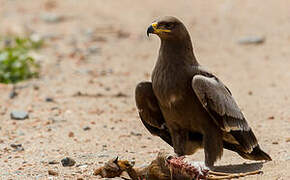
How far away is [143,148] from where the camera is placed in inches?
269

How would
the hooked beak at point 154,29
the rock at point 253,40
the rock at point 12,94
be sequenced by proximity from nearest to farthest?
the hooked beak at point 154,29 → the rock at point 12,94 → the rock at point 253,40

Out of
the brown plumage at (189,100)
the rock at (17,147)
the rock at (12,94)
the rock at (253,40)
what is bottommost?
the rock at (12,94)

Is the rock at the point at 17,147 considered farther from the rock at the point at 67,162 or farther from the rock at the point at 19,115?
the rock at the point at 19,115

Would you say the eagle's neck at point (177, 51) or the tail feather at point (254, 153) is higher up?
the eagle's neck at point (177, 51)

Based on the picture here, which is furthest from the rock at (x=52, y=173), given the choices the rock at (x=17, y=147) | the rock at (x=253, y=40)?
the rock at (x=253, y=40)

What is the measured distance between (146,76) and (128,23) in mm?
4474

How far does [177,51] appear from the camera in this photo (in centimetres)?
588

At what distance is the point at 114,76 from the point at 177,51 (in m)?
4.37

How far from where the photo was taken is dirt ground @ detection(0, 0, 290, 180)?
256 inches

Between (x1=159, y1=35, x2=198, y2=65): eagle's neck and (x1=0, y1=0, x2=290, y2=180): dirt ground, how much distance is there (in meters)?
1.10

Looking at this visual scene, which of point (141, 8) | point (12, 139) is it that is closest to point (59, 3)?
point (141, 8)

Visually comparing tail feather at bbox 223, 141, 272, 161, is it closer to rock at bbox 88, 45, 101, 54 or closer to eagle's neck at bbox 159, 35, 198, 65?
eagle's neck at bbox 159, 35, 198, 65

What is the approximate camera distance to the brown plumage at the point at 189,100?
569 centimetres

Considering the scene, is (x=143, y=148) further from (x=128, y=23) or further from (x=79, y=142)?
(x=128, y=23)
